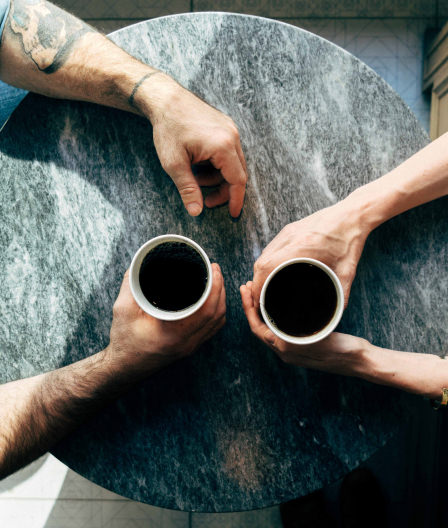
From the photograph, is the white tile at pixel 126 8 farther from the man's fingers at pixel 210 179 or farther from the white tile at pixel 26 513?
the white tile at pixel 26 513

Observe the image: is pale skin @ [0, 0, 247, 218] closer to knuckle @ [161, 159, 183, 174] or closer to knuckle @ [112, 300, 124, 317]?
knuckle @ [161, 159, 183, 174]

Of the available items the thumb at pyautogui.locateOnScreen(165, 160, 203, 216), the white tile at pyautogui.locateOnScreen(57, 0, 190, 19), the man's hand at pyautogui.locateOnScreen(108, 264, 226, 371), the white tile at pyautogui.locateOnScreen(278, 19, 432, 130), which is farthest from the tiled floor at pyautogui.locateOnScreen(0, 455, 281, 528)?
the white tile at pyautogui.locateOnScreen(278, 19, 432, 130)

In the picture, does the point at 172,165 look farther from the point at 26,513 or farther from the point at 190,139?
the point at 26,513

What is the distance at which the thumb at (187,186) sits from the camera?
0.78 m

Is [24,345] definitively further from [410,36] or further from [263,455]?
[410,36]

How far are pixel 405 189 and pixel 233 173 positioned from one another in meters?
0.35

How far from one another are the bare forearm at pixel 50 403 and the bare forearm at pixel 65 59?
0.54 meters

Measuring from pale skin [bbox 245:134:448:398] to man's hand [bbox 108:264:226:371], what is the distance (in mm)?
83

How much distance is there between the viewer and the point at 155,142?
804 millimetres

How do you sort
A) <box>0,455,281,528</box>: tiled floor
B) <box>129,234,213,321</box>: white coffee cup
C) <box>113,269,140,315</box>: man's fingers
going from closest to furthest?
<box>129,234,213,321</box>: white coffee cup → <box>113,269,140,315</box>: man's fingers → <box>0,455,281,528</box>: tiled floor

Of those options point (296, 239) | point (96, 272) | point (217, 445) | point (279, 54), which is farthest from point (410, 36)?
point (217, 445)

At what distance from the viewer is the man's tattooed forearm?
83cm

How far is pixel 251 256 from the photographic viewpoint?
0.83 m

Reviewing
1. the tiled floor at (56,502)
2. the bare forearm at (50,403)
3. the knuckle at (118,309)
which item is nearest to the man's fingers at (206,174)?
the knuckle at (118,309)
